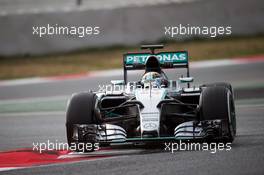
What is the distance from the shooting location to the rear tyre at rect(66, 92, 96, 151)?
40.9 ft

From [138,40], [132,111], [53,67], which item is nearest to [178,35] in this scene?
[138,40]

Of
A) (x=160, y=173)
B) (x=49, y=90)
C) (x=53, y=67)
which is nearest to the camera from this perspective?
(x=160, y=173)

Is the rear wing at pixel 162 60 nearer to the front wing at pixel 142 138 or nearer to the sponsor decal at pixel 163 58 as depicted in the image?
the sponsor decal at pixel 163 58

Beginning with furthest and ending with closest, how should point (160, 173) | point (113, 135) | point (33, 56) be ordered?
point (33, 56)
point (113, 135)
point (160, 173)

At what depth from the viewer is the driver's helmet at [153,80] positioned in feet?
43.4

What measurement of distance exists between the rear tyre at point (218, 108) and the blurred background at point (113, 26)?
1324cm

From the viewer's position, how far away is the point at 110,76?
75.9ft

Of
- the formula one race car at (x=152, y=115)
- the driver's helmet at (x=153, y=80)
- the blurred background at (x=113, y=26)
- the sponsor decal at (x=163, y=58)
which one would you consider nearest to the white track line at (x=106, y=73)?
the blurred background at (x=113, y=26)

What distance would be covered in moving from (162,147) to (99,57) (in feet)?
46.1

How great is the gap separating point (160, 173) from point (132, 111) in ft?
10.0

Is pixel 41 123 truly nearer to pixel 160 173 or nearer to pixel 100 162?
pixel 100 162

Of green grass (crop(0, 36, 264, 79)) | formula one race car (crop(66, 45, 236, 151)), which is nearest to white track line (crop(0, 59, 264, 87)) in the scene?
green grass (crop(0, 36, 264, 79))

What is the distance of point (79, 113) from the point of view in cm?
1252

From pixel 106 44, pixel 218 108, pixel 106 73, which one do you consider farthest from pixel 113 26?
pixel 218 108
